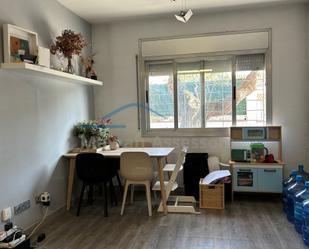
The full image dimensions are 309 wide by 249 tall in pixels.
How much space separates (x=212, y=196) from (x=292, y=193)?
97 centimetres

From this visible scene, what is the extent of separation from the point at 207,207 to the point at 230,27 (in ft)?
8.96

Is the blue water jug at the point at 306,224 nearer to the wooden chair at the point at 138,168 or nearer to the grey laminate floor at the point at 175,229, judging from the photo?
the grey laminate floor at the point at 175,229

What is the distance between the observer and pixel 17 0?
3.04 metres

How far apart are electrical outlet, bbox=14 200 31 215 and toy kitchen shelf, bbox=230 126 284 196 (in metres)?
2.69

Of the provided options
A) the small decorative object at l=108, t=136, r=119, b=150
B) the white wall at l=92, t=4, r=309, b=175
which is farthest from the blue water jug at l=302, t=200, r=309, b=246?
the small decorative object at l=108, t=136, r=119, b=150

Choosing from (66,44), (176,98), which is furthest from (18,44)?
(176,98)

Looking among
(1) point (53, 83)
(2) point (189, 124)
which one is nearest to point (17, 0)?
(1) point (53, 83)

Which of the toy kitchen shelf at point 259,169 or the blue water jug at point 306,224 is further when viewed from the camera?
the toy kitchen shelf at point 259,169

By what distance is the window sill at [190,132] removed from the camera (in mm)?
4543

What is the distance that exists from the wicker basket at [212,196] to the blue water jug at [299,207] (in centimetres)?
92

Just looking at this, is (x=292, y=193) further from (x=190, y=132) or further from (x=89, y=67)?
(x=89, y=67)

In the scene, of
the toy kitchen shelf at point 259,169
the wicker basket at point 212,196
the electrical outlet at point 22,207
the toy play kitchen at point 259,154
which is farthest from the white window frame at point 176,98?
the electrical outlet at point 22,207

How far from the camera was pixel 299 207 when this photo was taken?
2.99m

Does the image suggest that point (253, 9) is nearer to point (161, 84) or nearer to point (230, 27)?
point (230, 27)
